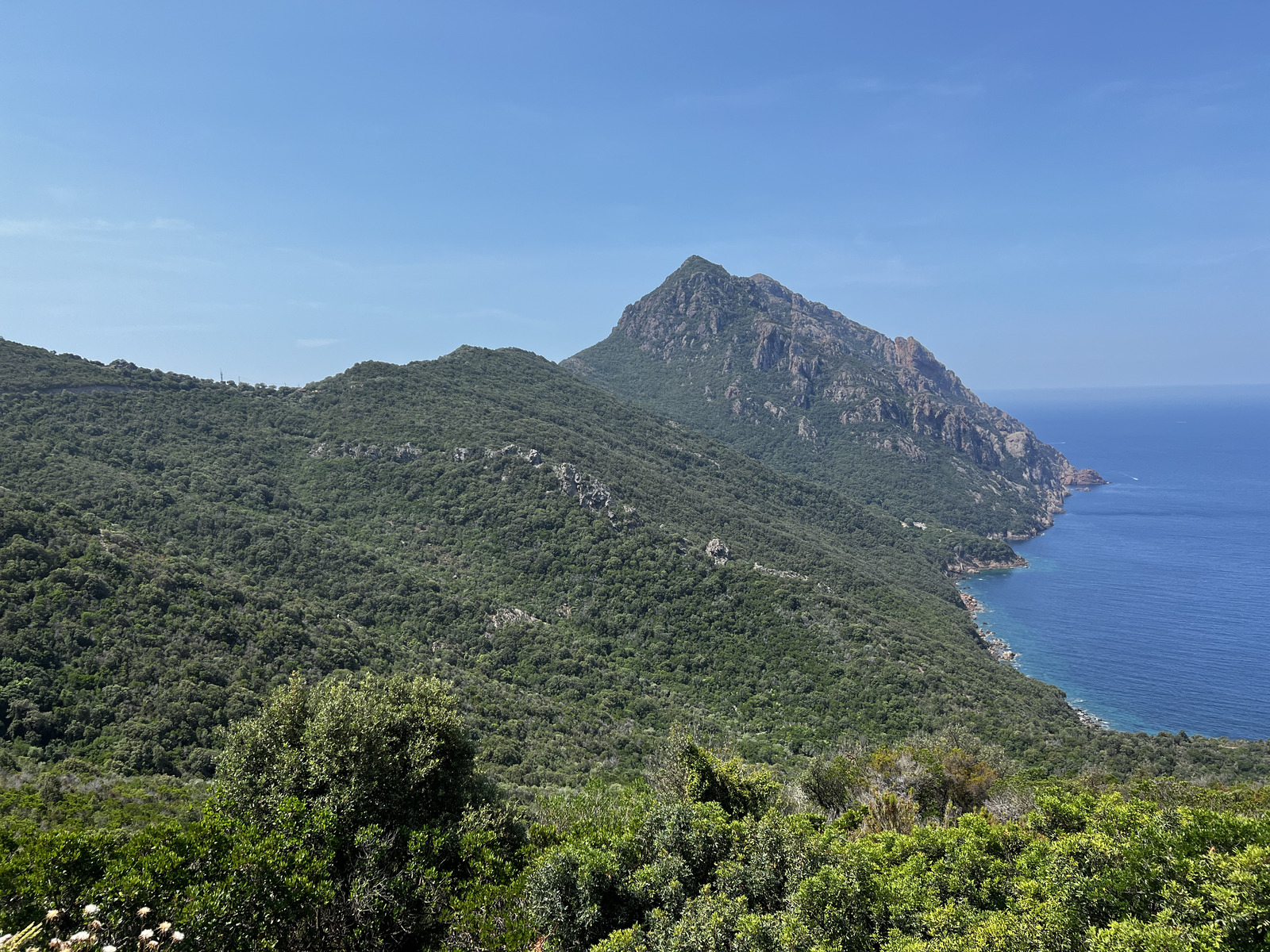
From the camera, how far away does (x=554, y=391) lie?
166625mm

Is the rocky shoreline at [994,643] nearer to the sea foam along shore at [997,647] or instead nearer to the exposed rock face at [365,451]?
the sea foam along shore at [997,647]

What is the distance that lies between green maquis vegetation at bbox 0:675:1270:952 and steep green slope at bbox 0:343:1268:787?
24.7 metres

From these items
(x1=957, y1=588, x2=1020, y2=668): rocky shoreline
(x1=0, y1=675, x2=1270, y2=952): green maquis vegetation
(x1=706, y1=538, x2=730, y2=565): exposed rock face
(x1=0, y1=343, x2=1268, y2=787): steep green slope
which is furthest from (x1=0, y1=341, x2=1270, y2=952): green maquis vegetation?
(x1=957, y1=588, x2=1020, y2=668): rocky shoreline

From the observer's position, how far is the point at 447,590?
84.9m

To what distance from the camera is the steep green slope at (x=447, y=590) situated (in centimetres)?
4575

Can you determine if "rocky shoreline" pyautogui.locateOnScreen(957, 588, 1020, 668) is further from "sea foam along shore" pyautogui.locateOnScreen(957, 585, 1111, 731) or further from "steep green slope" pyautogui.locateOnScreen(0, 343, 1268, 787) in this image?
"steep green slope" pyautogui.locateOnScreen(0, 343, 1268, 787)

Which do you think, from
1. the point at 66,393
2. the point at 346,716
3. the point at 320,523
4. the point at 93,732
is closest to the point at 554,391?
the point at 320,523

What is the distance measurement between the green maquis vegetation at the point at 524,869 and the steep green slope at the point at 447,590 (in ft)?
81.1

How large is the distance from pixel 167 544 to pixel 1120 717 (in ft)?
438

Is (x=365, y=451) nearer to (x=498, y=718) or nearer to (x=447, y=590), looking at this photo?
(x=447, y=590)

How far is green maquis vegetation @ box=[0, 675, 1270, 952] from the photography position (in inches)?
515

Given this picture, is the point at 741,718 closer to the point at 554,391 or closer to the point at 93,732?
the point at 93,732

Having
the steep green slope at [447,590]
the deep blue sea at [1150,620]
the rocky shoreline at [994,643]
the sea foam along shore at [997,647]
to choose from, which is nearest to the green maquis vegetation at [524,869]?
the steep green slope at [447,590]

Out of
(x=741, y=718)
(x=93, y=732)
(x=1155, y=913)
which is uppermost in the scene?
(x=1155, y=913)
